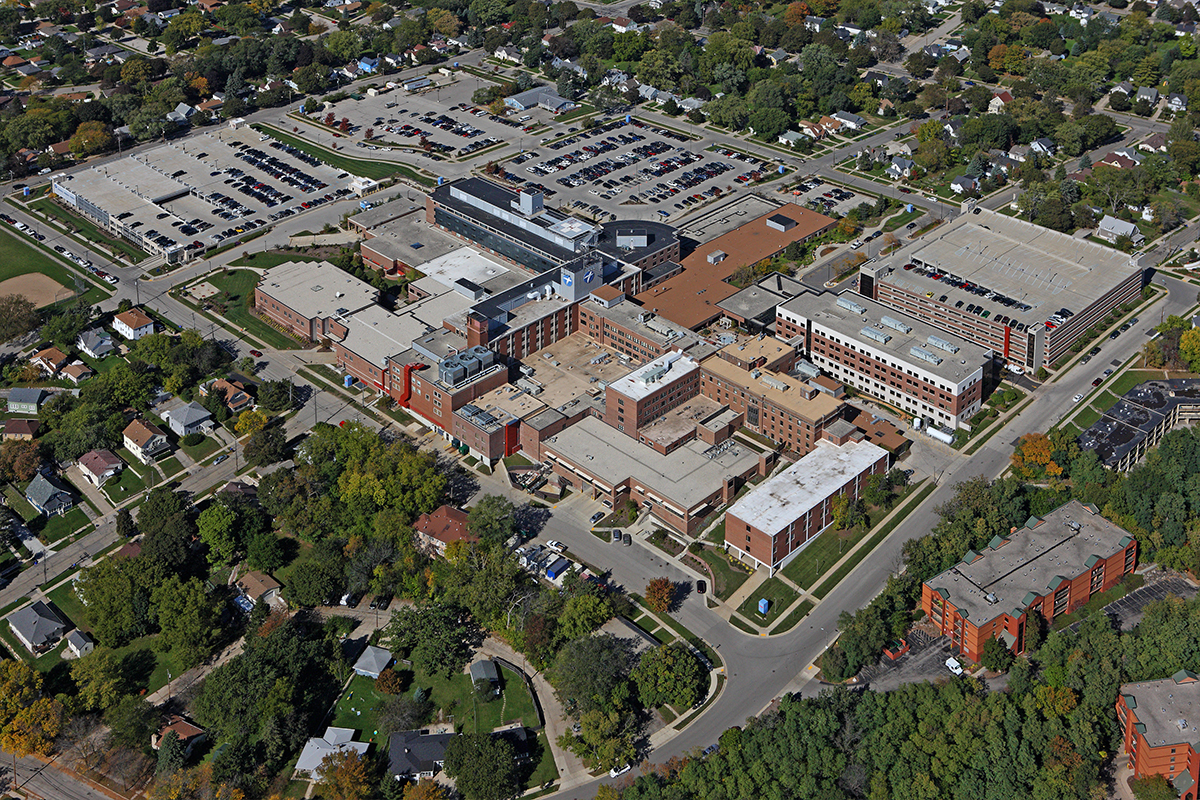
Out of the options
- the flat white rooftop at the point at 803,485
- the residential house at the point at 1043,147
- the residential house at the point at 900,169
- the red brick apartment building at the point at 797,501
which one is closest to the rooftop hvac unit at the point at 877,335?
the flat white rooftop at the point at 803,485

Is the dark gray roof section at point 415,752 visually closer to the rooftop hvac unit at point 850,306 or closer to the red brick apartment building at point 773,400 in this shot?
the red brick apartment building at point 773,400

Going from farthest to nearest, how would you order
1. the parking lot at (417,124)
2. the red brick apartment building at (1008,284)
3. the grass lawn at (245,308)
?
the parking lot at (417,124) < the grass lawn at (245,308) < the red brick apartment building at (1008,284)

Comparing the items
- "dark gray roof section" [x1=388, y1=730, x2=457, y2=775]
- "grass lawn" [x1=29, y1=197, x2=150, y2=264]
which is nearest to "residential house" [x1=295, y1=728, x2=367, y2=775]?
"dark gray roof section" [x1=388, y1=730, x2=457, y2=775]

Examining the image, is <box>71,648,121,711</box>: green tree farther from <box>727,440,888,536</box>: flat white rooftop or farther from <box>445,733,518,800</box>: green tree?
<box>727,440,888,536</box>: flat white rooftop

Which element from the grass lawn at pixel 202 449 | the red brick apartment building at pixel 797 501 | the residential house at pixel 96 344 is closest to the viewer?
the red brick apartment building at pixel 797 501

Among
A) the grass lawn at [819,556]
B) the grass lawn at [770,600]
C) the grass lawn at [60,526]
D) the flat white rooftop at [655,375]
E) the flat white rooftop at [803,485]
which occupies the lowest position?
the grass lawn at [770,600]

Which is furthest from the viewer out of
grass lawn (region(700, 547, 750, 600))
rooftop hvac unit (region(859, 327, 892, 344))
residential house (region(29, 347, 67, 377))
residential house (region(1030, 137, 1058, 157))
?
residential house (region(1030, 137, 1058, 157))

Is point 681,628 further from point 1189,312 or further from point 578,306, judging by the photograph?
point 1189,312
